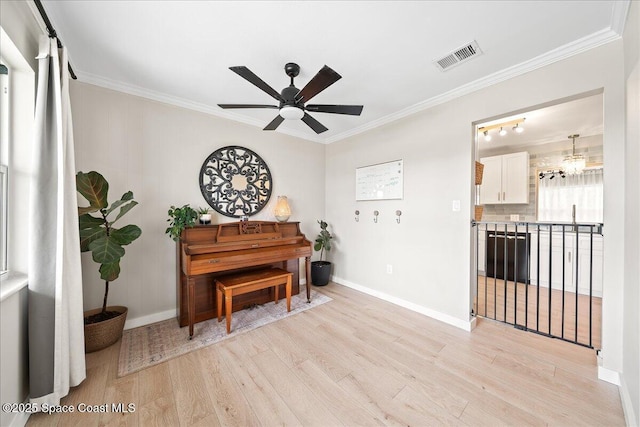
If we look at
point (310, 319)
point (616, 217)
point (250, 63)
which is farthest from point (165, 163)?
point (616, 217)

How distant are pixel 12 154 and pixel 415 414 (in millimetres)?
2909

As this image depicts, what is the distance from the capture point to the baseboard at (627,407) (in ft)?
4.22

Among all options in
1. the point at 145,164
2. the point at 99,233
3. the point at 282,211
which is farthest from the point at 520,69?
the point at 99,233

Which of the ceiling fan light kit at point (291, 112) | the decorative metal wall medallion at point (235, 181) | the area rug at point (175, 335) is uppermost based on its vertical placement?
the ceiling fan light kit at point (291, 112)

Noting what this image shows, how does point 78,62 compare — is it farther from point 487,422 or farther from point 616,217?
point 616,217

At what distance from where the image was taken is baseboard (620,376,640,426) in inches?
50.7

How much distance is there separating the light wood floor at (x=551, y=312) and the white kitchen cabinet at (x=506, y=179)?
1644mm

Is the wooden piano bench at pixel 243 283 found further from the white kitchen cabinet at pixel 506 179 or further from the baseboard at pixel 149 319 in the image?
the white kitchen cabinet at pixel 506 179

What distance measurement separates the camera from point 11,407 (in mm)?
1257

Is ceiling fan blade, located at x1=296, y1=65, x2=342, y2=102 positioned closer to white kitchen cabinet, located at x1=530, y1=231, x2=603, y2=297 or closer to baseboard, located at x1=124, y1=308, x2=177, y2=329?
baseboard, located at x1=124, y1=308, x2=177, y2=329

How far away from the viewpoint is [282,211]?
10.9 feet

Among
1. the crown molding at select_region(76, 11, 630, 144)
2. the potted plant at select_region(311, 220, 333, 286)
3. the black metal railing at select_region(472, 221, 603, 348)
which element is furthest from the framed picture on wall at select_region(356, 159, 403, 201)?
the black metal railing at select_region(472, 221, 603, 348)

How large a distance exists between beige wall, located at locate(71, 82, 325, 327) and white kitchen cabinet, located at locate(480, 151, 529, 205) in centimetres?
466

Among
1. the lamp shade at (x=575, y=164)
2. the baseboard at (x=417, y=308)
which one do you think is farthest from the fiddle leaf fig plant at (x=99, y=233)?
the lamp shade at (x=575, y=164)
